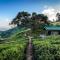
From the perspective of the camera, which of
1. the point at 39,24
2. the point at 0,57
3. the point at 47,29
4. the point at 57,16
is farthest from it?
the point at 57,16

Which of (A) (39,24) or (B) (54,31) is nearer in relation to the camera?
(B) (54,31)

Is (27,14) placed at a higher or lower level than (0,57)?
higher

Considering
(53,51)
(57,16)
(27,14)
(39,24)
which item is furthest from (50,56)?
(57,16)

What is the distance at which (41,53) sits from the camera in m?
17.0

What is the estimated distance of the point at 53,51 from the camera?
56.1ft

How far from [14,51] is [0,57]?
128 centimetres

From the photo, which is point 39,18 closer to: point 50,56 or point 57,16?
point 57,16

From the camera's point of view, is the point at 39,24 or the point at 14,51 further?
the point at 39,24

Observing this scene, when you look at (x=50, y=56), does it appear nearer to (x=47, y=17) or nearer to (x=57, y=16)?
(x=47, y=17)

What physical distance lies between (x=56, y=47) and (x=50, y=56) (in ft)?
4.60

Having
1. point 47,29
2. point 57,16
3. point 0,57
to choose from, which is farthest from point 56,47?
point 57,16

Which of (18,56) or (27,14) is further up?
(27,14)

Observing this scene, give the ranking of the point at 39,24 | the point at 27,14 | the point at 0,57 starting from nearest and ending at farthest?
the point at 0,57, the point at 39,24, the point at 27,14

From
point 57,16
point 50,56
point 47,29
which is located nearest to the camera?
point 50,56
